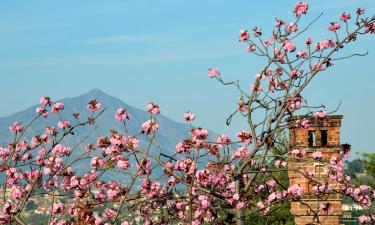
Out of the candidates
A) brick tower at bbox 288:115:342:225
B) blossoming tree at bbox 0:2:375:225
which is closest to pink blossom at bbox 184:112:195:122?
blossoming tree at bbox 0:2:375:225

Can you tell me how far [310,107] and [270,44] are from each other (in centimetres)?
173

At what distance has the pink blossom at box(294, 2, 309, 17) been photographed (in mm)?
13500

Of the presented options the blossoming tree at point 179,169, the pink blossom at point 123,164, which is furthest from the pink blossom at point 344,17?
the pink blossom at point 123,164

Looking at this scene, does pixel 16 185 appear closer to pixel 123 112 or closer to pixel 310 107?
pixel 123 112

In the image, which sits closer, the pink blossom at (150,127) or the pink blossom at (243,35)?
the pink blossom at (150,127)

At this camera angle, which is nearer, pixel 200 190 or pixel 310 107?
pixel 200 190

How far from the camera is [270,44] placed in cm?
1381

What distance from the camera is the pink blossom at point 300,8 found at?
13.5m

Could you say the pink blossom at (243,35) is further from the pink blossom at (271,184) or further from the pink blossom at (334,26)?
the pink blossom at (271,184)

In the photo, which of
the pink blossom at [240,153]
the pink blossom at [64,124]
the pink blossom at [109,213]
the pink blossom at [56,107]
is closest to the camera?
the pink blossom at [109,213]

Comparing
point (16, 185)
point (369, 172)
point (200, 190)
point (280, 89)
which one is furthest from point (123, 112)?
point (369, 172)

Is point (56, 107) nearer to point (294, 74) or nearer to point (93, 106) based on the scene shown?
point (93, 106)

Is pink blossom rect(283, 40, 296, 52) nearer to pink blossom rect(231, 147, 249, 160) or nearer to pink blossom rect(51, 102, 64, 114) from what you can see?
pink blossom rect(231, 147, 249, 160)

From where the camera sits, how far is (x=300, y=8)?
13.5 m
